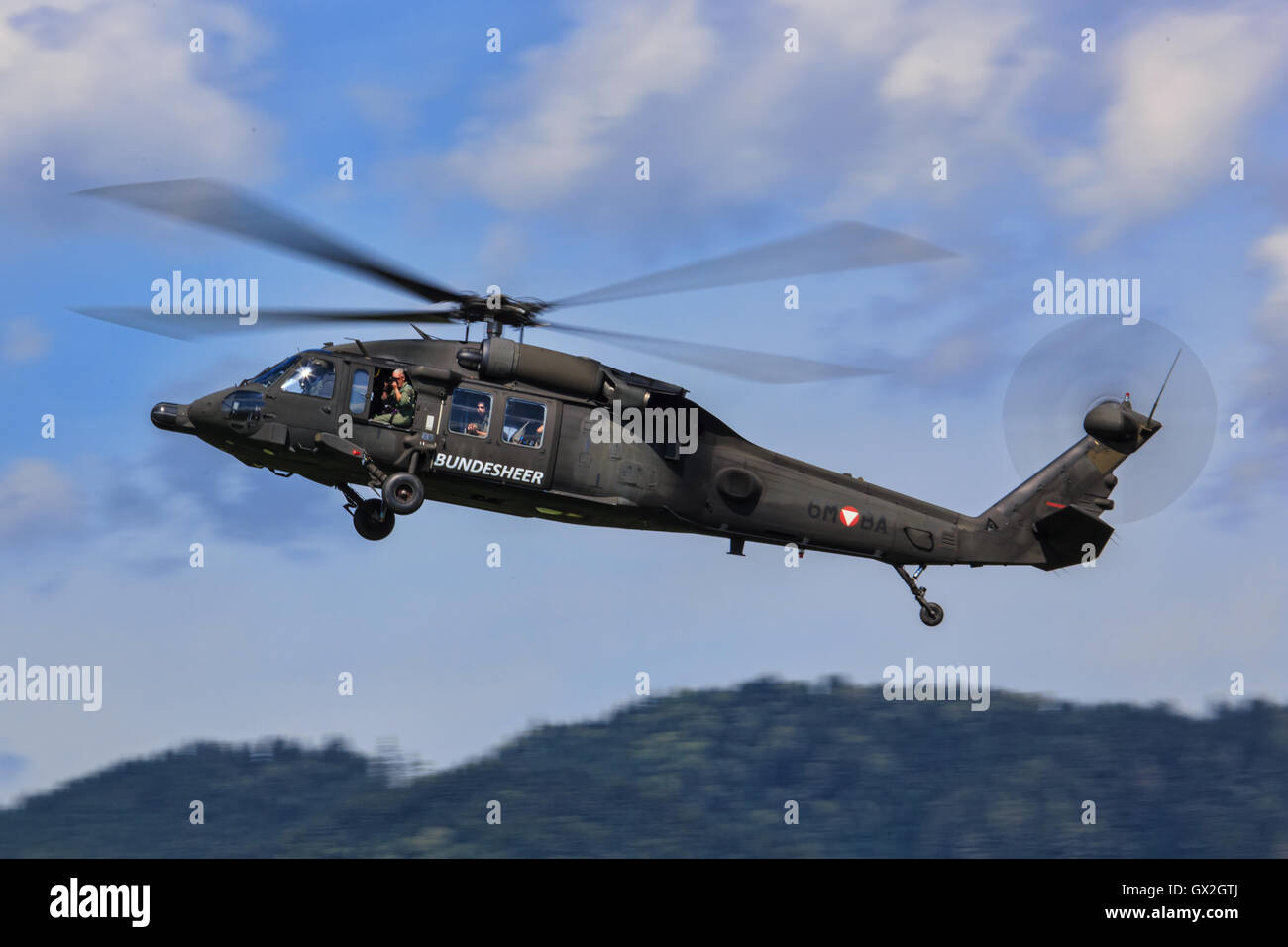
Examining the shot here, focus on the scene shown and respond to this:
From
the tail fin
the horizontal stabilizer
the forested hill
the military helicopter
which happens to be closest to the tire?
the military helicopter

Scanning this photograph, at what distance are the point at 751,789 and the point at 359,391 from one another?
8417 centimetres

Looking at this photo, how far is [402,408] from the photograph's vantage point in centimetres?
2125

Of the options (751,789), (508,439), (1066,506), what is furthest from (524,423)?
(751,789)

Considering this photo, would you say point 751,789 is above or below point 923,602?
below

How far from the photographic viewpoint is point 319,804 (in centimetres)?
9494

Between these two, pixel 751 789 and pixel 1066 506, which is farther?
pixel 751 789

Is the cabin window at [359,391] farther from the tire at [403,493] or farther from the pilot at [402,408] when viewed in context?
the tire at [403,493]

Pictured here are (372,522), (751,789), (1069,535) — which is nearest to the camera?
(372,522)

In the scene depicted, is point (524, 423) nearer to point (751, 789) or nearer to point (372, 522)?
point (372, 522)

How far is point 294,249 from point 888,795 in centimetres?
9025

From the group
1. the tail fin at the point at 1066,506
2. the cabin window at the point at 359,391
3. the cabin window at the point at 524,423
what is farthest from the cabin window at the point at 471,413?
the tail fin at the point at 1066,506

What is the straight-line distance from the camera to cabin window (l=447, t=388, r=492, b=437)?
21281 mm

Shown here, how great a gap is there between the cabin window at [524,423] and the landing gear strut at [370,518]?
2.57 meters
